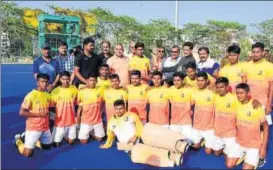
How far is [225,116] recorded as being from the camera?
4801 mm

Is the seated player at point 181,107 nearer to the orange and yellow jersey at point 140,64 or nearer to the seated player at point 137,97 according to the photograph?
the seated player at point 137,97

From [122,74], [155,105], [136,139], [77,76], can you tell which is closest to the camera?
[136,139]

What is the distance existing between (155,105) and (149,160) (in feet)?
3.78

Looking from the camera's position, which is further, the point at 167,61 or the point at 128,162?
the point at 167,61

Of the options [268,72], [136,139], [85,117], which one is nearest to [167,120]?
[136,139]

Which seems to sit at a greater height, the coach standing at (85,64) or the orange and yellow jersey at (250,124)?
the coach standing at (85,64)

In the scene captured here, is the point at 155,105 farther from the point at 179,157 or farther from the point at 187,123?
the point at 179,157

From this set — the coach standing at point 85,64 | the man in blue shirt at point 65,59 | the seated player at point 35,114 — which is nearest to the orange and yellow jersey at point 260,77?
the coach standing at point 85,64

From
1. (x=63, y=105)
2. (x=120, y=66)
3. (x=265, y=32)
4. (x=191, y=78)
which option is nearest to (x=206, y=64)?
(x=191, y=78)

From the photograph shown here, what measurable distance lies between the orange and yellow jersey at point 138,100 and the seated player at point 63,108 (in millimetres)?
967

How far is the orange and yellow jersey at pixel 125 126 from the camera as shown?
507cm

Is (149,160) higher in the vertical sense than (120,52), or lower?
lower

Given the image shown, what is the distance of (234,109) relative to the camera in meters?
4.72

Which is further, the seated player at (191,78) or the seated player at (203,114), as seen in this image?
the seated player at (191,78)
